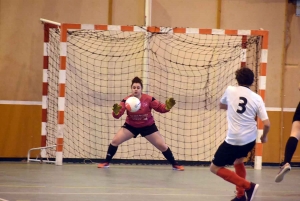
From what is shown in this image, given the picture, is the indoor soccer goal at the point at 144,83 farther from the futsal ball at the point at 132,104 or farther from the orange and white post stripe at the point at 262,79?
the futsal ball at the point at 132,104

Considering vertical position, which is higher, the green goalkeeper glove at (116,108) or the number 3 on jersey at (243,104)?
the number 3 on jersey at (243,104)

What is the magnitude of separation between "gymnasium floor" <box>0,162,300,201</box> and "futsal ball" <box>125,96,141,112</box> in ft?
3.60

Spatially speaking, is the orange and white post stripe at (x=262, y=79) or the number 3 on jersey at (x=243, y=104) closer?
the number 3 on jersey at (x=243, y=104)

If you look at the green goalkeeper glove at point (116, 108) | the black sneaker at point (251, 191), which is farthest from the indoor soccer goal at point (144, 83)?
the black sneaker at point (251, 191)

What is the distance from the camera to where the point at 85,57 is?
1088cm

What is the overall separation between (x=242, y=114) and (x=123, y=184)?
93.8 inches

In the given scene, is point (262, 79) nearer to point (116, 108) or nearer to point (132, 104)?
point (132, 104)

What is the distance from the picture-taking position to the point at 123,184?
25.8 ft

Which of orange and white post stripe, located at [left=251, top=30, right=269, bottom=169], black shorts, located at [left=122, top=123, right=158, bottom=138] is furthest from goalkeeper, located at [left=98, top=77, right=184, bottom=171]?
orange and white post stripe, located at [left=251, top=30, right=269, bottom=169]

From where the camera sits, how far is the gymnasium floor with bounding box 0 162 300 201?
677cm

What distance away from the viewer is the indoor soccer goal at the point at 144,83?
10836 millimetres

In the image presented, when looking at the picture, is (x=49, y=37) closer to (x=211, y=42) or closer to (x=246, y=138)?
(x=211, y=42)

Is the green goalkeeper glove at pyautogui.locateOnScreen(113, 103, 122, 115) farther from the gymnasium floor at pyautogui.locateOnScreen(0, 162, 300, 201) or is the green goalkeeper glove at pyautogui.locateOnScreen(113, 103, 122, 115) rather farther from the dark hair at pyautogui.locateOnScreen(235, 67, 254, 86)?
the dark hair at pyautogui.locateOnScreen(235, 67, 254, 86)

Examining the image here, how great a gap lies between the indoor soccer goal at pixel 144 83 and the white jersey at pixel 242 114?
431cm
